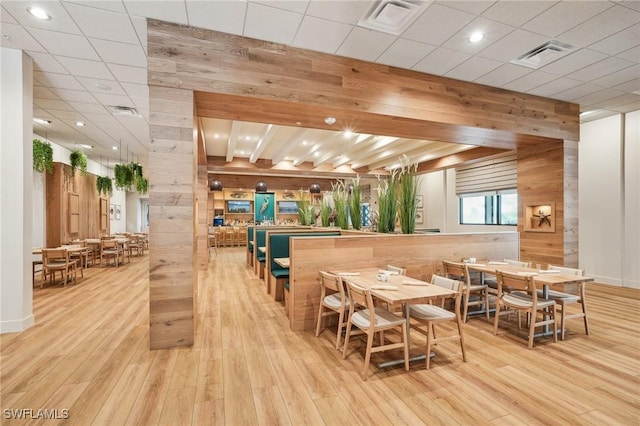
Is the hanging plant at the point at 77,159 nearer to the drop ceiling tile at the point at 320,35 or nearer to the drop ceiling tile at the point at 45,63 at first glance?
the drop ceiling tile at the point at 45,63

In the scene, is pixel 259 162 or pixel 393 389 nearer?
pixel 393 389

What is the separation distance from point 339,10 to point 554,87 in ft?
13.2

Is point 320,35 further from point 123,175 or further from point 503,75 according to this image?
point 123,175

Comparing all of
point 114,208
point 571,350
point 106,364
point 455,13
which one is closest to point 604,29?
point 455,13

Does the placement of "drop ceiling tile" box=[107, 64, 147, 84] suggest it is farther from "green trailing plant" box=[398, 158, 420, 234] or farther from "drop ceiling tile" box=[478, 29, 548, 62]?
"drop ceiling tile" box=[478, 29, 548, 62]

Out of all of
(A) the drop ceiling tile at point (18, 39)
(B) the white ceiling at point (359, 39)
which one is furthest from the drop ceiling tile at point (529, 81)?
(A) the drop ceiling tile at point (18, 39)

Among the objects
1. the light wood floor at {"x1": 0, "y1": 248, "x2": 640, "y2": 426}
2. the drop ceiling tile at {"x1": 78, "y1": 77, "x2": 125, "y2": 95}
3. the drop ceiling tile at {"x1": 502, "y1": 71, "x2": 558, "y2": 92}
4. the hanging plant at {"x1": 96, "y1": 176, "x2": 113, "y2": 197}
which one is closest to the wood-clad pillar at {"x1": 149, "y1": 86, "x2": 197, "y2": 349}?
the light wood floor at {"x1": 0, "y1": 248, "x2": 640, "y2": 426}

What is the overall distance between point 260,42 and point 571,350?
16.0ft

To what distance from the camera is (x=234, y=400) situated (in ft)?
7.47

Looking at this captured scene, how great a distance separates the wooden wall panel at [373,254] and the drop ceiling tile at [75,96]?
440cm

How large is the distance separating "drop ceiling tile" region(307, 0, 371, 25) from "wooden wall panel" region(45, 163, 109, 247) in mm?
8227

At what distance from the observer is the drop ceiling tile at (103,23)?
2.95 meters

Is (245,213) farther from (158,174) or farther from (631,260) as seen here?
(631,260)

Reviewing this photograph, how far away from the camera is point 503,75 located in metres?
4.41
